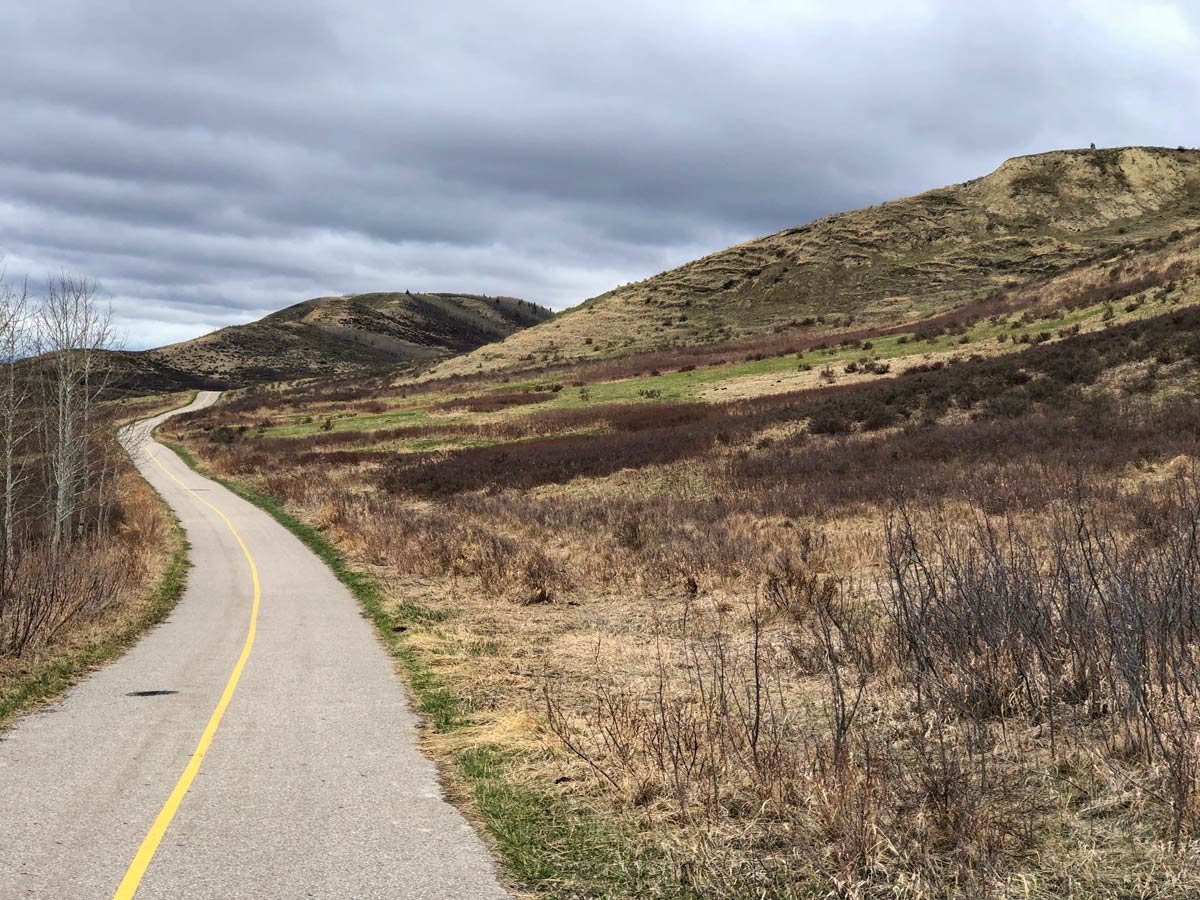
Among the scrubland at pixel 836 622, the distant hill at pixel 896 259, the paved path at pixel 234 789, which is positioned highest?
the distant hill at pixel 896 259

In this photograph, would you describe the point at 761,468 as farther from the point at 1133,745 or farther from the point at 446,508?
the point at 1133,745

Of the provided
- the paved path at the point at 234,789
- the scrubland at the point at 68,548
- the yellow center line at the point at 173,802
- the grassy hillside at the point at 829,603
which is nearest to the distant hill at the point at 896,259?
the grassy hillside at the point at 829,603

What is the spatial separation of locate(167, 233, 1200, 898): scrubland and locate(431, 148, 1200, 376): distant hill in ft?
137

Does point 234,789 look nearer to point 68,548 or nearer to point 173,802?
point 173,802

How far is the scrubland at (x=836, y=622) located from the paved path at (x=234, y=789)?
1.88 feet

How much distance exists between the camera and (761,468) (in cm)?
2284

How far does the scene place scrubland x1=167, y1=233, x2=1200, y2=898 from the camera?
167 inches

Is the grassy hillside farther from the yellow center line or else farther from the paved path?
the yellow center line

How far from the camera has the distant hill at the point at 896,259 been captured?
77750 millimetres

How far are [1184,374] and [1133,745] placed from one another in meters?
24.2

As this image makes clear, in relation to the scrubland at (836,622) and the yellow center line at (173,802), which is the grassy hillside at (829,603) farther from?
the yellow center line at (173,802)

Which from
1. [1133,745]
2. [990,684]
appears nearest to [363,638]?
[990,684]

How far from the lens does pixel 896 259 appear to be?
3521 inches

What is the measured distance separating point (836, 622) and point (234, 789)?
5.21 m
